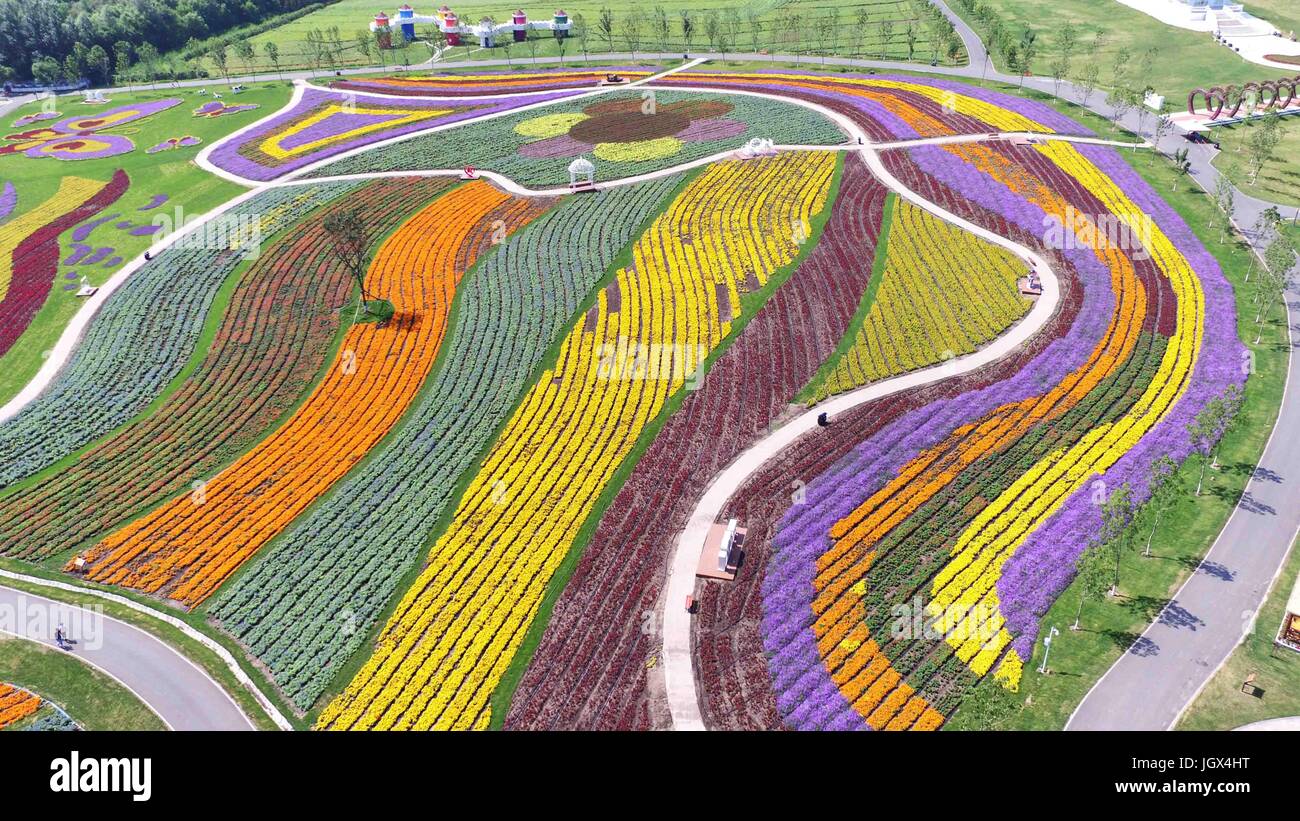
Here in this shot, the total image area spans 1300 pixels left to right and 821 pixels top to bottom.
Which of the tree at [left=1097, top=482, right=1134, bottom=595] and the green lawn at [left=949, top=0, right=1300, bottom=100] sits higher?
the green lawn at [left=949, top=0, right=1300, bottom=100]

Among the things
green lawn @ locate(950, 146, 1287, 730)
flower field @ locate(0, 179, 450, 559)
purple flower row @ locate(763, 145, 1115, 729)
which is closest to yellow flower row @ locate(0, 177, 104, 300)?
flower field @ locate(0, 179, 450, 559)

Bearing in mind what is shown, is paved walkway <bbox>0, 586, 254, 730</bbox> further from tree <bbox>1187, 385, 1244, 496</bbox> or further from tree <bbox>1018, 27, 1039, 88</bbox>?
tree <bbox>1018, 27, 1039, 88</bbox>

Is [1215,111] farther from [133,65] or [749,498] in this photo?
[133,65]

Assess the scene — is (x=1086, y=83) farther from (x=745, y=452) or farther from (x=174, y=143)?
(x=174, y=143)

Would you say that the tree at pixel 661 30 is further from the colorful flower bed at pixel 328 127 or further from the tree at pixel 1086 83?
the tree at pixel 1086 83

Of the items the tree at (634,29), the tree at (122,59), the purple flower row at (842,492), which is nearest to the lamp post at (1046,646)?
the purple flower row at (842,492)

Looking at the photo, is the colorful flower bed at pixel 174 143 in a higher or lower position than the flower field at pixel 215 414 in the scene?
higher

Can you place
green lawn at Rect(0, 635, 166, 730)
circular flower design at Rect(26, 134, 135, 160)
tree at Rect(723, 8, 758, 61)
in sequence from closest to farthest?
green lawn at Rect(0, 635, 166, 730) < circular flower design at Rect(26, 134, 135, 160) < tree at Rect(723, 8, 758, 61)
